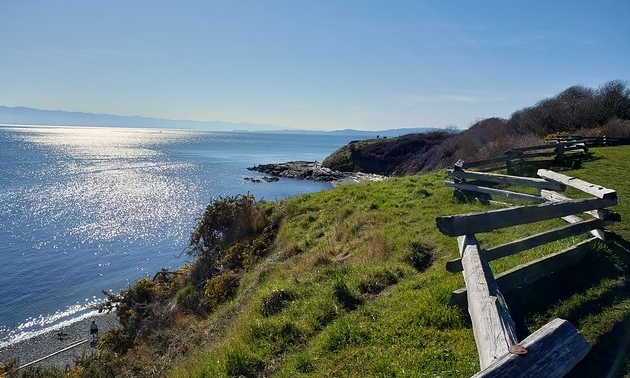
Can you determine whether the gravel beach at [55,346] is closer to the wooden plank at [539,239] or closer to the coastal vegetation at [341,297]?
the coastal vegetation at [341,297]

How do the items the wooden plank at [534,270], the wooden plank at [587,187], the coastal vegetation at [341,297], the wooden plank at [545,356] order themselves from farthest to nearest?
the wooden plank at [587,187] < the wooden plank at [534,270] < the coastal vegetation at [341,297] < the wooden plank at [545,356]

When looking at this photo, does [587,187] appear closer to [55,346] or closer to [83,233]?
[55,346]

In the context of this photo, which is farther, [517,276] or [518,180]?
[518,180]

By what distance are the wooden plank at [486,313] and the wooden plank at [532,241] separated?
832 millimetres

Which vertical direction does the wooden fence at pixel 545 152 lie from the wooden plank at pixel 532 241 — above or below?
above

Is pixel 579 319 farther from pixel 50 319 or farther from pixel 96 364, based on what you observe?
pixel 50 319

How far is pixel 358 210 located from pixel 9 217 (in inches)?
1705

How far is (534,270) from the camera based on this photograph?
6340 mm

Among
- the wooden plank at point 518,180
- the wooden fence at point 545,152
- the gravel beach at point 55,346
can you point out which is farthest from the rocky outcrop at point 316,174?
the wooden plank at point 518,180

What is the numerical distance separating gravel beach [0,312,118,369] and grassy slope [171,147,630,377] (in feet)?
41.8

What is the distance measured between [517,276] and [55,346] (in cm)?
2176

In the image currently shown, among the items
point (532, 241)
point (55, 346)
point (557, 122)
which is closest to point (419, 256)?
point (532, 241)

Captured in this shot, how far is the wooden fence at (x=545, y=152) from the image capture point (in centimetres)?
1870

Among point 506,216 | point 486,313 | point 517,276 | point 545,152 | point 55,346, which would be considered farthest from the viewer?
point 545,152
